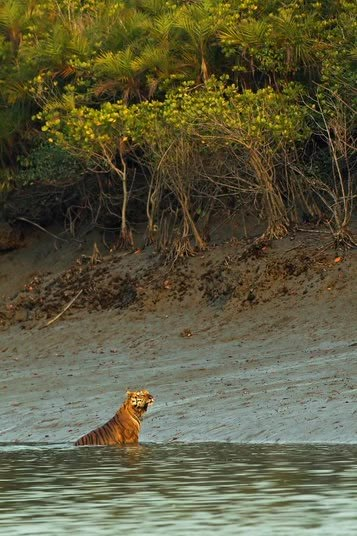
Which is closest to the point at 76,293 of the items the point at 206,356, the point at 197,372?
the point at 206,356

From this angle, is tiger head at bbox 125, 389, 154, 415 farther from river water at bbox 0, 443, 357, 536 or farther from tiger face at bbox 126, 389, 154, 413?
river water at bbox 0, 443, 357, 536

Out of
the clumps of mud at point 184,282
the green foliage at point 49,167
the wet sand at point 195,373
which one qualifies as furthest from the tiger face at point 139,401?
the green foliage at point 49,167

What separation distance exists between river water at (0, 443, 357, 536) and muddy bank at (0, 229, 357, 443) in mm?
1194

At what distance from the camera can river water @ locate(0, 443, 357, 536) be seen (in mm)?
10500

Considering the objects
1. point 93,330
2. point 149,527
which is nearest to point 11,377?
point 93,330

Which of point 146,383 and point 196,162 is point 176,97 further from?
point 146,383

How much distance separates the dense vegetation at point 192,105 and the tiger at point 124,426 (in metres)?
7.65

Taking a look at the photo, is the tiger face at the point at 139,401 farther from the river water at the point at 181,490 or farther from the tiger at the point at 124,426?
the river water at the point at 181,490

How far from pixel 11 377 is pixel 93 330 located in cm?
274

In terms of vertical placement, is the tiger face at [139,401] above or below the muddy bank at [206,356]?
above

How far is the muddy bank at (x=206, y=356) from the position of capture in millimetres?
16453

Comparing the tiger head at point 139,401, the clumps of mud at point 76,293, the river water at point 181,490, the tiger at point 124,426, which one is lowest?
the clumps of mud at point 76,293

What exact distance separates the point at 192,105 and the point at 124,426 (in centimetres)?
919

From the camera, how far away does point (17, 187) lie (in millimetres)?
30109
